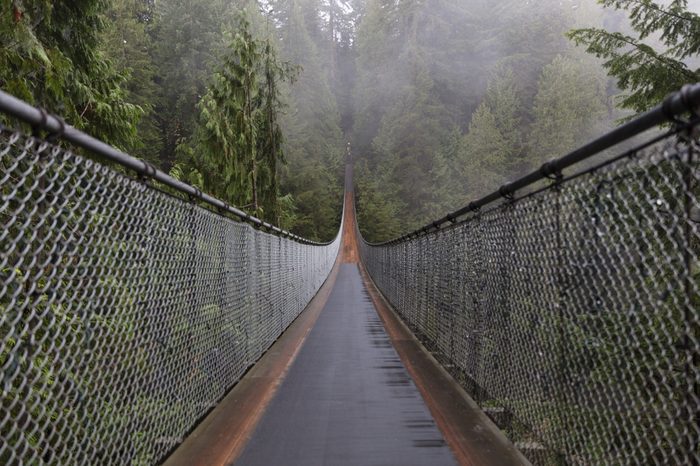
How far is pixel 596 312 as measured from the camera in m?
2.00

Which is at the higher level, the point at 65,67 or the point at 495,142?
the point at 495,142

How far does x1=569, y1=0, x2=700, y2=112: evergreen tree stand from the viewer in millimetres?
4824

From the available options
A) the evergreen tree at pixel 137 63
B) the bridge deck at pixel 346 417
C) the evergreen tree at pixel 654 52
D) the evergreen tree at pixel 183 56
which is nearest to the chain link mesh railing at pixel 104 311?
the bridge deck at pixel 346 417

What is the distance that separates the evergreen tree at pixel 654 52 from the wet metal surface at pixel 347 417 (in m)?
3.53

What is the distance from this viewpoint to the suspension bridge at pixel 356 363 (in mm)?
Answer: 1581

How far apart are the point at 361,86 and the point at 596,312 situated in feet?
234

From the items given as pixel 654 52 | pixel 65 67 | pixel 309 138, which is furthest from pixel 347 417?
pixel 309 138

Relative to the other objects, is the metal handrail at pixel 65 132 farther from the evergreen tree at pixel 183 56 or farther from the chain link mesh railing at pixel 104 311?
the evergreen tree at pixel 183 56

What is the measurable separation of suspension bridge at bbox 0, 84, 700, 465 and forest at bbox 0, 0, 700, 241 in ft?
5.82

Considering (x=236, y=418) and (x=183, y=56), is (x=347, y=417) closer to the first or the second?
(x=236, y=418)

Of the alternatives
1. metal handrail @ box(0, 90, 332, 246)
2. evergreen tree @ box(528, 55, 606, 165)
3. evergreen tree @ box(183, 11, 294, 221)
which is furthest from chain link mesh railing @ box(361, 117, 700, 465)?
evergreen tree @ box(528, 55, 606, 165)

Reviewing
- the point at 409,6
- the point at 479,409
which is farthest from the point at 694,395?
the point at 409,6

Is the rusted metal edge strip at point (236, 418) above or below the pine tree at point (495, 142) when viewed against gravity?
below

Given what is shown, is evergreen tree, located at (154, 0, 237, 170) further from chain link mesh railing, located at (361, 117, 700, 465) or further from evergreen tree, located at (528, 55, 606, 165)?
chain link mesh railing, located at (361, 117, 700, 465)
